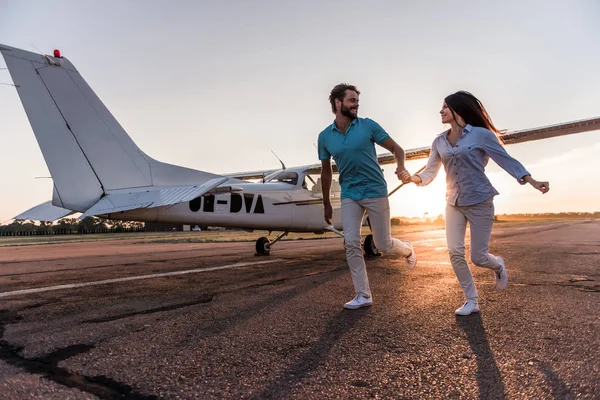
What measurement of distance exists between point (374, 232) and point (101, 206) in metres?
4.57

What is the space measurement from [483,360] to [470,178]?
5.77ft

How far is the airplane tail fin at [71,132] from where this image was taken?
21.0 ft

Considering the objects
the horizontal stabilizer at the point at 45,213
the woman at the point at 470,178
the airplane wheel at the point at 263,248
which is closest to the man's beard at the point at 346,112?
the woman at the point at 470,178

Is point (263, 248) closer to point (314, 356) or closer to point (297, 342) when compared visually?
point (297, 342)

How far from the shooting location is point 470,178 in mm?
3553

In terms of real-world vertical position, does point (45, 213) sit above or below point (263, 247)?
above

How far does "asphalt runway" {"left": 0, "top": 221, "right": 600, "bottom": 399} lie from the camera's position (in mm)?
1879

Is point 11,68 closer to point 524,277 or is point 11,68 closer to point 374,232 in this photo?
point 374,232

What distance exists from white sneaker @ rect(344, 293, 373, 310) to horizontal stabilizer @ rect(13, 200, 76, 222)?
18.6 feet

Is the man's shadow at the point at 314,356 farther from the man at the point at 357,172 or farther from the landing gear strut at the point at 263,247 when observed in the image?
the landing gear strut at the point at 263,247

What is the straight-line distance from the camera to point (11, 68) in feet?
20.6

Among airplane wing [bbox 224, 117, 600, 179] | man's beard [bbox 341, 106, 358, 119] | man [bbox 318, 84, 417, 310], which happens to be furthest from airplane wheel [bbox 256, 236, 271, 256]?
man's beard [bbox 341, 106, 358, 119]

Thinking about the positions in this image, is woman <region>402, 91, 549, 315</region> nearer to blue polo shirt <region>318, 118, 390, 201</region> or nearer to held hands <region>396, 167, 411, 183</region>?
held hands <region>396, 167, 411, 183</region>

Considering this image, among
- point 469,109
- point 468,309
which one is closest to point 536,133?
point 469,109
